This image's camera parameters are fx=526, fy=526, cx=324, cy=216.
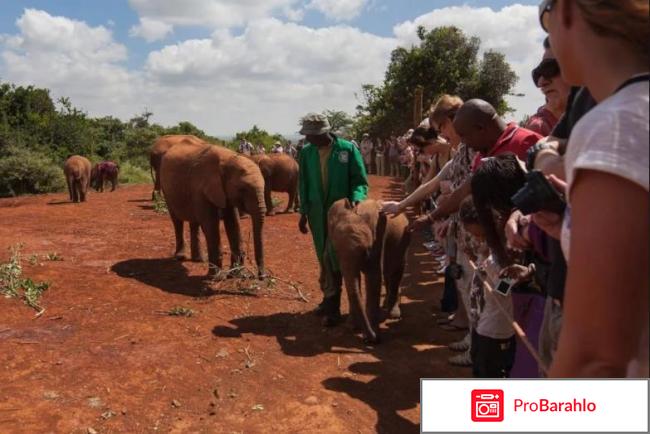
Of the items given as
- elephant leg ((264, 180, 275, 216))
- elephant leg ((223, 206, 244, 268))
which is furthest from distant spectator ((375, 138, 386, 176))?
elephant leg ((223, 206, 244, 268))

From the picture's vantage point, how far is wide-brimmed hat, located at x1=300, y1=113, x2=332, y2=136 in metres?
5.46

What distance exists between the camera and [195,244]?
333 inches

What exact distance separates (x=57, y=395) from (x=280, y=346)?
1.93 meters

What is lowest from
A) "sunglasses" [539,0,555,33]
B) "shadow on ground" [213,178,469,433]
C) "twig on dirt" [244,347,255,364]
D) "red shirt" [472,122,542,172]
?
"shadow on ground" [213,178,469,433]

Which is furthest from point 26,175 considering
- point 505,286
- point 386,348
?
point 505,286

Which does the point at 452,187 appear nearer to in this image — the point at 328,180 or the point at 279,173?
the point at 328,180

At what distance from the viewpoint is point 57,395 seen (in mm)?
3820

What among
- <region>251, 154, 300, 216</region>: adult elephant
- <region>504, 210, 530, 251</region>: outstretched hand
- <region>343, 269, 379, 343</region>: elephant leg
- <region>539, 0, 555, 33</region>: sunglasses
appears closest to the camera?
<region>539, 0, 555, 33</region>: sunglasses

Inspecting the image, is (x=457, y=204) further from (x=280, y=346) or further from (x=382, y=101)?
(x=382, y=101)

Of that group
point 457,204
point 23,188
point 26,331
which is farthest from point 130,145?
point 457,204

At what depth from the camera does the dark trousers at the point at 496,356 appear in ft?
11.2

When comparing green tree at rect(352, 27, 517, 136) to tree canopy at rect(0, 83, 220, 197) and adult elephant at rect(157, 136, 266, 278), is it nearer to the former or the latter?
tree canopy at rect(0, 83, 220, 197)

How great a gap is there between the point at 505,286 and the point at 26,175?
69.8 ft

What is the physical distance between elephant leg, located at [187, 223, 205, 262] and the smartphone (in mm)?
6183
